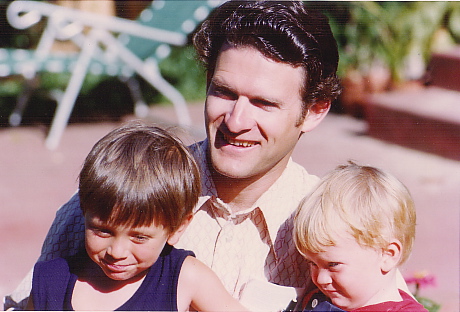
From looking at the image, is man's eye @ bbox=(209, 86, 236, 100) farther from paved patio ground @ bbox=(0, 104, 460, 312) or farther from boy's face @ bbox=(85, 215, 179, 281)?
paved patio ground @ bbox=(0, 104, 460, 312)

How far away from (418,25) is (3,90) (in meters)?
4.53

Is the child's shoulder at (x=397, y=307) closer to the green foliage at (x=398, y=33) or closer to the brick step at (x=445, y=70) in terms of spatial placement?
the brick step at (x=445, y=70)

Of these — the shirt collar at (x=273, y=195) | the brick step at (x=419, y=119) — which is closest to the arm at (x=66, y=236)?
the shirt collar at (x=273, y=195)

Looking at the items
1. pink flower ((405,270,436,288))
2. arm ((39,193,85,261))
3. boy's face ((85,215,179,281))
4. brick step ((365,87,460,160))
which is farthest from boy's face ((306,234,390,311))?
brick step ((365,87,460,160))

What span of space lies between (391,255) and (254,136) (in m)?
0.50

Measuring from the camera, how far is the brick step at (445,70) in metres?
6.28

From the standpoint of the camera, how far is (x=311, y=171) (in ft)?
16.1

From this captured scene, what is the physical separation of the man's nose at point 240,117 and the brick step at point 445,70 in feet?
16.3

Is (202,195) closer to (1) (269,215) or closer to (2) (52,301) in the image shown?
(1) (269,215)

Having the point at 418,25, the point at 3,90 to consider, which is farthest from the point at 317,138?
the point at 3,90

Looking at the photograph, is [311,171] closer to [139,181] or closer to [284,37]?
[284,37]

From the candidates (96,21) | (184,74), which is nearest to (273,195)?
(96,21)

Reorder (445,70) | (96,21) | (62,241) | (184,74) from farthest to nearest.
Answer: (184,74) < (445,70) < (96,21) < (62,241)

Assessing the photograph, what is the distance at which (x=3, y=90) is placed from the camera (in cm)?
679
